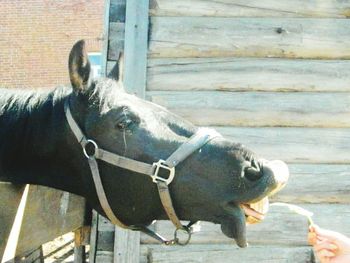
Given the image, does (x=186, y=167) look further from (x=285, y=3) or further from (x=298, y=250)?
(x=285, y=3)

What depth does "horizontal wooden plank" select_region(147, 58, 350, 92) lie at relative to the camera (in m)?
3.64

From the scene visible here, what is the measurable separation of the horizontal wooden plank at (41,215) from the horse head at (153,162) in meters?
0.32

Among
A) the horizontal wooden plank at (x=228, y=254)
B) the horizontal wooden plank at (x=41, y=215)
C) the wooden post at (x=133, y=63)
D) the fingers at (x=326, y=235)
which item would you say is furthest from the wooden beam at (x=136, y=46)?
the fingers at (x=326, y=235)

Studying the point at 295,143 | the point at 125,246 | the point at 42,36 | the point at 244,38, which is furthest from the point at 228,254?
the point at 42,36

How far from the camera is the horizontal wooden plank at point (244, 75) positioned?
143 inches

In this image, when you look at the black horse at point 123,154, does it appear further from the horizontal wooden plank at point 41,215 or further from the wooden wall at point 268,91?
the wooden wall at point 268,91

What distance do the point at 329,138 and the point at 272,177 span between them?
1541 mm

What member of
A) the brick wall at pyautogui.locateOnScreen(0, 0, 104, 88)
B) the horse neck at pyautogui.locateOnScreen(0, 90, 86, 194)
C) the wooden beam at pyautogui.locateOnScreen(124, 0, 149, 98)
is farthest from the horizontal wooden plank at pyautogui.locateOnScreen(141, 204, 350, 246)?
the brick wall at pyautogui.locateOnScreen(0, 0, 104, 88)

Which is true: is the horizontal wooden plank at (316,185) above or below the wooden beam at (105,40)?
below

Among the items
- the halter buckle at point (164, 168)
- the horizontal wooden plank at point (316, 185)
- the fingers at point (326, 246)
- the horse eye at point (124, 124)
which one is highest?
the horse eye at point (124, 124)

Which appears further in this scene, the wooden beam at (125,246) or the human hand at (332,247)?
the wooden beam at (125,246)

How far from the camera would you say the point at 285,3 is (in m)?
3.73

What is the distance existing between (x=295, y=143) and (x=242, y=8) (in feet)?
3.01

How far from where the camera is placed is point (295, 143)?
11.8 ft
